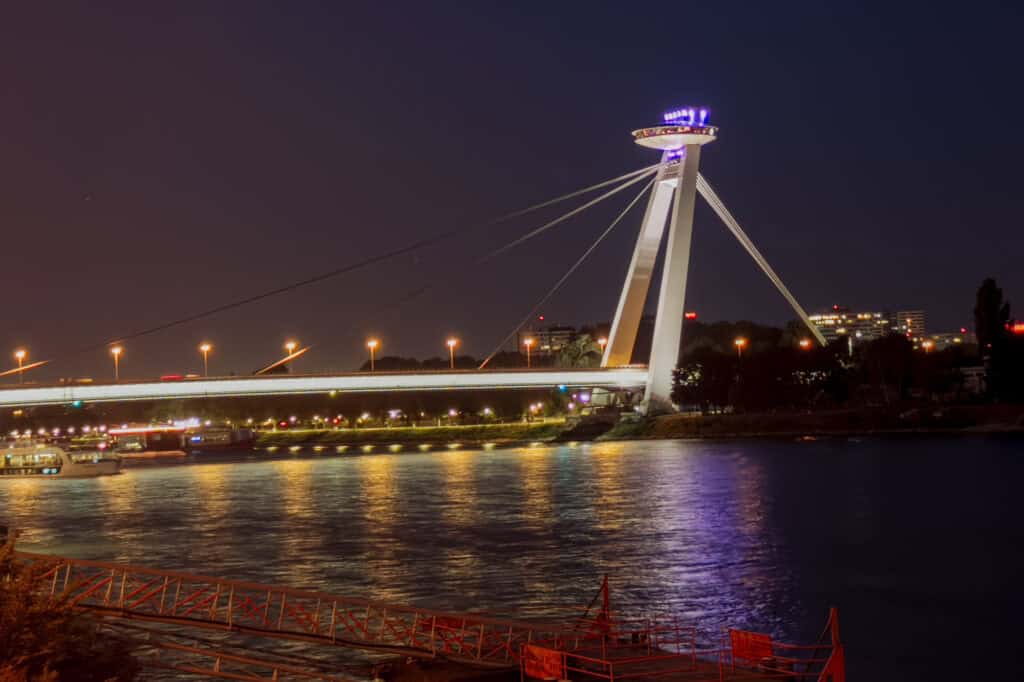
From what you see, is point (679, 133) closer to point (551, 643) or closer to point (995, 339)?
point (995, 339)

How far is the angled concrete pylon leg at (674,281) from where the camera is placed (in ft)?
207

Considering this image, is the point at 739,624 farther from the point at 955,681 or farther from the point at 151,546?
the point at 151,546

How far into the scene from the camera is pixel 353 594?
21.7 metres

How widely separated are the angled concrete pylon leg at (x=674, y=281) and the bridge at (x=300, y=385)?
121 inches

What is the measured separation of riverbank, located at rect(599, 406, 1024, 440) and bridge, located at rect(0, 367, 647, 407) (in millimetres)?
7002

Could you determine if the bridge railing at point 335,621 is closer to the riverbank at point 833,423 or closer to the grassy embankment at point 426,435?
the riverbank at point 833,423

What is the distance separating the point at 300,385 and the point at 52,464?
44.7ft

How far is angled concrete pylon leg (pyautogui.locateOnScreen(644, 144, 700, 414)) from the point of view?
6322 cm

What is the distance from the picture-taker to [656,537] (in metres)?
28.8

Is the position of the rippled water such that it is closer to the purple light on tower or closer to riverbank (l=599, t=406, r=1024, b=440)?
riverbank (l=599, t=406, r=1024, b=440)

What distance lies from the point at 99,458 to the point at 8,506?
21017mm

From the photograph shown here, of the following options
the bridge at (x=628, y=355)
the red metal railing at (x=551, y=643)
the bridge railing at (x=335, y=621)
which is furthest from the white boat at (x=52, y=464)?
the red metal railing at (x=551, y=643)

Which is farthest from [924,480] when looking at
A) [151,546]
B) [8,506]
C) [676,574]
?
[8,506]

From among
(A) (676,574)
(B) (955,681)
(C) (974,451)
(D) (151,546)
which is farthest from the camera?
(C) (974,451)
